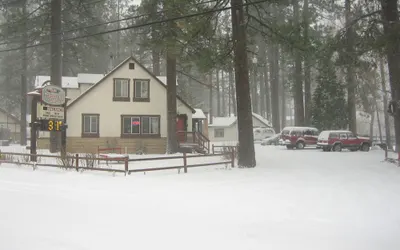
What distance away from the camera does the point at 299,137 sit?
1303 inches

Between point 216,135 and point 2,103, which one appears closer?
point 216,135

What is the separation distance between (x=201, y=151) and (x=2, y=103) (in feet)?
145

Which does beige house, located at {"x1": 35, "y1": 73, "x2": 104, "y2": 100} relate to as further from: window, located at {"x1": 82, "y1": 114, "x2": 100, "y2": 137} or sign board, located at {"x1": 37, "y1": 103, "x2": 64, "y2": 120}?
sign board, located at {"x1": 37, "y1": 103, "x2": 64, "y2": 120}

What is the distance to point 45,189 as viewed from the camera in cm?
1181

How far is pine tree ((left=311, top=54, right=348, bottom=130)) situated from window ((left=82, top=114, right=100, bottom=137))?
22124 mm

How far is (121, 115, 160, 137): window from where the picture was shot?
29000mm

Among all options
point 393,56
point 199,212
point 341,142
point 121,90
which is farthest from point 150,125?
point 199,212

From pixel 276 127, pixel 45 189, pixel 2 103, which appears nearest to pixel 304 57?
pixel 45 189

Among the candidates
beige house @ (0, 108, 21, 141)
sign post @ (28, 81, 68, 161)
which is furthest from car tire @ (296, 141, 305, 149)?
beige house @ (0, 108, 21, 141)

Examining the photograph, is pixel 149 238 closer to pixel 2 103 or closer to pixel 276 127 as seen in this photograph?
pixel 276 127

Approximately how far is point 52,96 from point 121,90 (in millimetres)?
9441

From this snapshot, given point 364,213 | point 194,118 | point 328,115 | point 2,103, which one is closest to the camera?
point 364,213

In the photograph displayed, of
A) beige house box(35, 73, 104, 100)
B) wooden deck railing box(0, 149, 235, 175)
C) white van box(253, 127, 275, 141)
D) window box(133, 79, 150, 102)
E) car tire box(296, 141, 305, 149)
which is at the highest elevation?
beige house box(35, 73, 104, 100)

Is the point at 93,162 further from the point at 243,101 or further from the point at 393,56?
the point at 393,56
